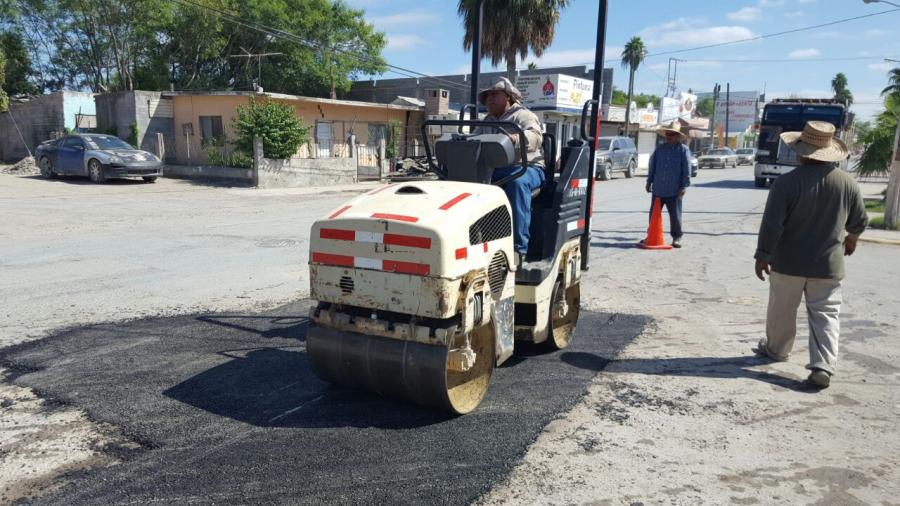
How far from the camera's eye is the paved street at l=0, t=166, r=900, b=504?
3.19m

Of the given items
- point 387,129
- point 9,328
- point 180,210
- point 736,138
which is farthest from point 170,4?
point 736,138

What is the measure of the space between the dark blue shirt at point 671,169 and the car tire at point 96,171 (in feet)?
52.0

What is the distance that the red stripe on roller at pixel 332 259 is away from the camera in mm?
3647

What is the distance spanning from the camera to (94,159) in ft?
61.5

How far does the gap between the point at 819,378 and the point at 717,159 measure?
1678 inches

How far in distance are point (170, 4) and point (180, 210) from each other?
22.5m

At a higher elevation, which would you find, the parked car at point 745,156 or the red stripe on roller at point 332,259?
the parked car at point 745,156

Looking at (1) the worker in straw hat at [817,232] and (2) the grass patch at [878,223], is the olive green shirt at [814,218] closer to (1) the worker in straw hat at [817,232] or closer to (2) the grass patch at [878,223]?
(1) the worker in straw hat at [817,232]

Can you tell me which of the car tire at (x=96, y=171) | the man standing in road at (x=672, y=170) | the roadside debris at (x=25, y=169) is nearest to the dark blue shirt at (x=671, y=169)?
the man standing in road at (x=672, y=170)

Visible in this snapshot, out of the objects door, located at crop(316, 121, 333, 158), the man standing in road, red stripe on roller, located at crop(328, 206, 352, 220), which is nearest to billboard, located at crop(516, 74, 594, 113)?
door, located at crop(316, 121, 333, 158)

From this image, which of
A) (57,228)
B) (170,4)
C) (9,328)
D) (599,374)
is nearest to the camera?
(599,374)

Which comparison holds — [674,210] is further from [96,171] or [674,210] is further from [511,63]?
[511,63]

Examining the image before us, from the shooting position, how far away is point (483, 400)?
4.17 m

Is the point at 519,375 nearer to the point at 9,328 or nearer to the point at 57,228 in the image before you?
the point at 9,328
